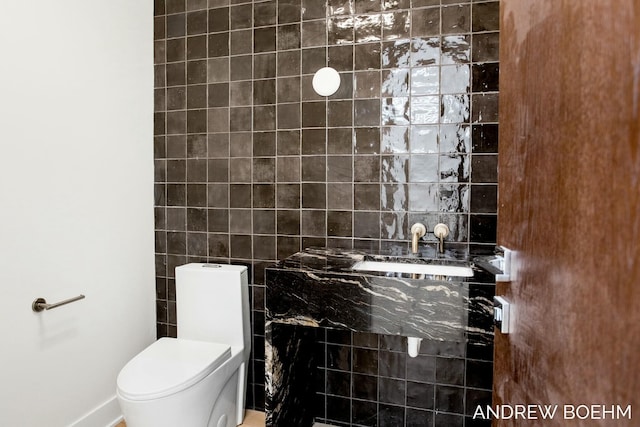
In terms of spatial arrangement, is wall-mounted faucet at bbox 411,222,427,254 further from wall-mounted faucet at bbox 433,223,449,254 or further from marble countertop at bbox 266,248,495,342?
marble countertop at bbox 266,248,495,342

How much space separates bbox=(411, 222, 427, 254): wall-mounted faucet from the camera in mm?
1840

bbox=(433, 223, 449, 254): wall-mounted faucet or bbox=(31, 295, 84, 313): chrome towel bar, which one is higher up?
bbox=(433, 223, 449, 254): wall-mounted faucet

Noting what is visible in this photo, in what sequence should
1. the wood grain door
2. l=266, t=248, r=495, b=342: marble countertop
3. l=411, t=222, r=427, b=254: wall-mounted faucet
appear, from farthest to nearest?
1. l=411, t=222, r=427, b=254: wall-mounted faucet
2. l=266, t=248, r=495, b=342: marble countertop
3. the wood grain door

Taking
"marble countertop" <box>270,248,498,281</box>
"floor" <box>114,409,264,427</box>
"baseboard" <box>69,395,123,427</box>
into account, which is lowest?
"floor" <box>114,409,264,427</box>

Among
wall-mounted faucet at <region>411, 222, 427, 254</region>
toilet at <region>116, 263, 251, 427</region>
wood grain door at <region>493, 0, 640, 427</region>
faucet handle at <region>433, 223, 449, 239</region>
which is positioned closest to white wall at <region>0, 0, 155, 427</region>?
toilet at <region>116, 263, 251, 427</region>

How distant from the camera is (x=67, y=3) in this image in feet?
5.97

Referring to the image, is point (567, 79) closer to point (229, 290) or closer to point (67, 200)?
point (229, 290)

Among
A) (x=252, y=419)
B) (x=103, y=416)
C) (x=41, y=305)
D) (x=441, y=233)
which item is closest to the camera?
(x=41, y=305)

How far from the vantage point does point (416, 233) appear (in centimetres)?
186

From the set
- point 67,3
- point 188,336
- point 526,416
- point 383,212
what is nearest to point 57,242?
point 188,336

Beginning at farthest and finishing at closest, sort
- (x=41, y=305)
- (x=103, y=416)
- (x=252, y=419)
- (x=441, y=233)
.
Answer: (x=252, y=419)
(x=103, y=416)
(x=441, y=233)
(x=41, y=305)

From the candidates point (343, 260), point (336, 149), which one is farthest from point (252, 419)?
point (336, 149)

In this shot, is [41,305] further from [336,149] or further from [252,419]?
[336,149]

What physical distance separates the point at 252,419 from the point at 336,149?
157 centimetres
